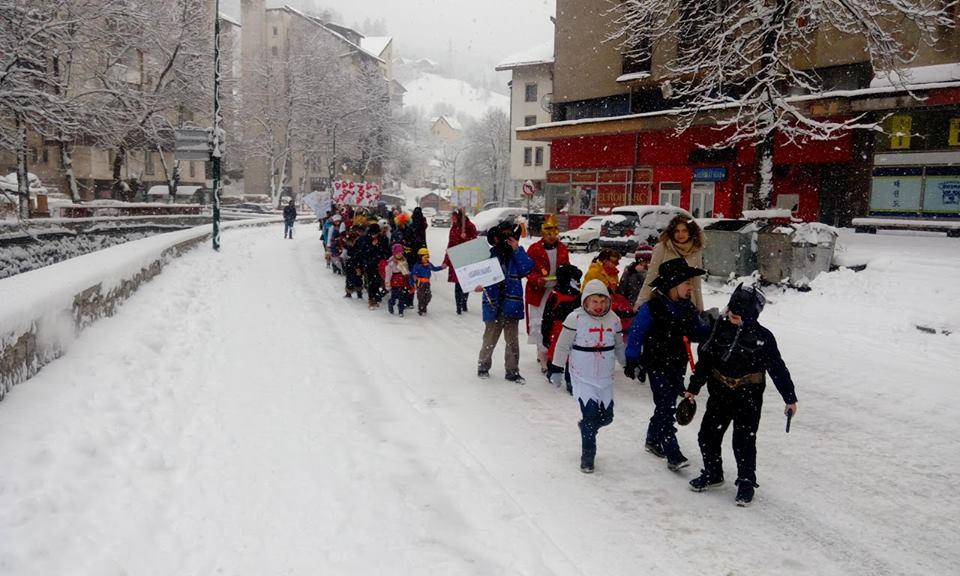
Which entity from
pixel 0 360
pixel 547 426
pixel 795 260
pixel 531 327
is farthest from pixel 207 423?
pixel 795 260

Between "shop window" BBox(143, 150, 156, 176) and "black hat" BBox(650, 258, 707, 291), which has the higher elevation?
"shop window" BBox(143, 150, 156, 176)

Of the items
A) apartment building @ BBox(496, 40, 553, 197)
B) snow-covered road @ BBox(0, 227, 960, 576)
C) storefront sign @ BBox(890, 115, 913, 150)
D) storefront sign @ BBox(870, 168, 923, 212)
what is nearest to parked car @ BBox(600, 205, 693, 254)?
storefront sign @ BBox(870, 168, 923, 212)

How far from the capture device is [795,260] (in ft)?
43.7

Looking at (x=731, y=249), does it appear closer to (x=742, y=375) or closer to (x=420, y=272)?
(x=420, y=272)

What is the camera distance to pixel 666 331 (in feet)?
16.9

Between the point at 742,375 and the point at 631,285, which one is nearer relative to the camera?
the point at 742,375

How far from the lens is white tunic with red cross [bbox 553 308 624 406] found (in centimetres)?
507

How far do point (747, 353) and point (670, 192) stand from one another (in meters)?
26.8

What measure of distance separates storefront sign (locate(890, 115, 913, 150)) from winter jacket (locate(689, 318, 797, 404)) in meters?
22.7

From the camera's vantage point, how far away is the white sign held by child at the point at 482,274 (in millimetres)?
7613

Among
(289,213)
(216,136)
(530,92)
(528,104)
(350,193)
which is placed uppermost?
(530,92)

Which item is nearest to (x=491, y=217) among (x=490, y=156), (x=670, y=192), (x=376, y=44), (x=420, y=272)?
(x=670, y=192)

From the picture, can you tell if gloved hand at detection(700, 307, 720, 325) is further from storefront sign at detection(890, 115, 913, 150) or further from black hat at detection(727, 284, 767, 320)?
storefront sign at detection(890, 115, 913, 150)

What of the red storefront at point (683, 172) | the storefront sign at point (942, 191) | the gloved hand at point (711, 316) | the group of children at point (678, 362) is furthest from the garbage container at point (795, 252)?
the red storefront at point (683, 172)
